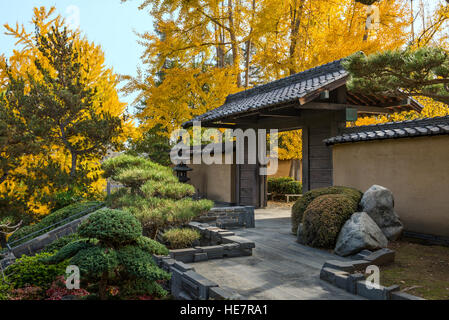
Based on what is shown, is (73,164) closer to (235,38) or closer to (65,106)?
(65,106)

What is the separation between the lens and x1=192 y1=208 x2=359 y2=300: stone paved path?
164 inches

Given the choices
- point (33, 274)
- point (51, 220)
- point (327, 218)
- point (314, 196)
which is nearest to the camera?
point (33, 274)

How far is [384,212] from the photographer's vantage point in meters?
6.47

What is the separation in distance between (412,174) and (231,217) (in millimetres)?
4457

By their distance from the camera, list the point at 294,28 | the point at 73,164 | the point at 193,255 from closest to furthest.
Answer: the point at 193,255, the point at 73,164, the point at 294,28

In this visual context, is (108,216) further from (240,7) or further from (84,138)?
(240,7)

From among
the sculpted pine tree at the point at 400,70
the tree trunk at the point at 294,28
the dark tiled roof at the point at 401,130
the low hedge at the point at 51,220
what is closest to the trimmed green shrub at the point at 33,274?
the low hedge at the point at 51,220

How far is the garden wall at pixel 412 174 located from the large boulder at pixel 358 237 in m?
1.56

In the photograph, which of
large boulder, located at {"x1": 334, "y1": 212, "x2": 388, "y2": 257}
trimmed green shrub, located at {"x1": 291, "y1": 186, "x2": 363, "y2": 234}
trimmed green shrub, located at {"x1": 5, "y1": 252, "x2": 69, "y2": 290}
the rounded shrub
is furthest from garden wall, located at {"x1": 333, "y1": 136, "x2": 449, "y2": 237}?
trimmed green shrub, located at {"x1": 5, "y1": 252, "x2": 69, "y2": 290}

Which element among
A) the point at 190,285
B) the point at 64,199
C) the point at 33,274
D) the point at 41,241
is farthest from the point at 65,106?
the point at 190,285

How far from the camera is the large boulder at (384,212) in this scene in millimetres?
6443

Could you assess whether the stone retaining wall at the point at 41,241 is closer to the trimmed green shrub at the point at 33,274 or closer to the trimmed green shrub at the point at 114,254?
the trimmed green shrub at the point at 33,274
